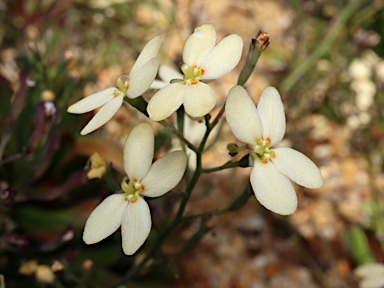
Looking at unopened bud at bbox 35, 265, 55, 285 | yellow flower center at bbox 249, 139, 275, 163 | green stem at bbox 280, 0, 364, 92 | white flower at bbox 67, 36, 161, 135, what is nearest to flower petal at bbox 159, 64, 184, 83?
white flower at bbox 67, 36, 161, 135

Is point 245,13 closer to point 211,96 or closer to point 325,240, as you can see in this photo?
point 325,240

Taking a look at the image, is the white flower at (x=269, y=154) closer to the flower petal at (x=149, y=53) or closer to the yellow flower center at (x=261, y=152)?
the yellow flower center at (x=261, y=152)

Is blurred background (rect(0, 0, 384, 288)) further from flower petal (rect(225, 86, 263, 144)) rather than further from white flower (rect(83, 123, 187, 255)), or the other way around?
flower petal (rect(225, 86, 263, 144))

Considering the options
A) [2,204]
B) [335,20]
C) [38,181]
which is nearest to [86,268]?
[2,204]

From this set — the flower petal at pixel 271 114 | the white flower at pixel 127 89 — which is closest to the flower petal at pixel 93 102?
the white flower at pixel 127 89

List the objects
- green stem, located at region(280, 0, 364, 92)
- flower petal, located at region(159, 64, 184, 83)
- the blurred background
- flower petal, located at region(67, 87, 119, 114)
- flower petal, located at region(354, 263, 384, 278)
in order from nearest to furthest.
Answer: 1. flower petal, located at region(67, 87, 119, 114)
2. flower petal, located at region(159, 64, 184, 83)
3. the blurred background
4. flower petal, located at region(354, 263, 384, 278)
5. green stem, located at region(280, 0, 364, 92)

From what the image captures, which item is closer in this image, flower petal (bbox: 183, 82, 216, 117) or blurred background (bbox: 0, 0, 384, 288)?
flower petal (bbox: 183, 82, 216, 117)

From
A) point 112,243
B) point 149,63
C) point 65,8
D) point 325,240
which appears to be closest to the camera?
point 149,63
